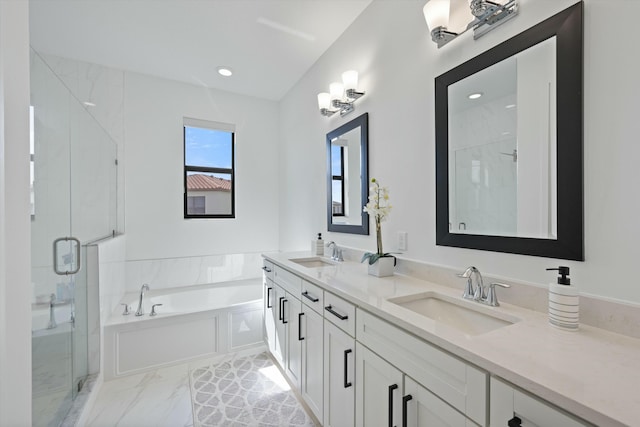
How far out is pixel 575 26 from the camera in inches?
40.3

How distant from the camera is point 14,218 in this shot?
1.70ft

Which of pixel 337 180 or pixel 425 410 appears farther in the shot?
pixel 337 180

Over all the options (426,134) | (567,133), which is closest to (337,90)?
(426,134)

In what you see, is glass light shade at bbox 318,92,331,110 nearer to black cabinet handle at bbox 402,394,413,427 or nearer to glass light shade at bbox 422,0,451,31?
glass light shade at bbox 422,0,451,31

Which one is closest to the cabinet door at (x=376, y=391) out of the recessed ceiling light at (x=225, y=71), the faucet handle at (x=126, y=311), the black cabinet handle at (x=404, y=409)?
the black cabinet handle at (x=404, y=409)

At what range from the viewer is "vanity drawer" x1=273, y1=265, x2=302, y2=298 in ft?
6.33

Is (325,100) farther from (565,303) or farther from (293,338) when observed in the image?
(565,303)

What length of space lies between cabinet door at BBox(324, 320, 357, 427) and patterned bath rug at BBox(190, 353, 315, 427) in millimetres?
442

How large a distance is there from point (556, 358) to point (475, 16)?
1.36 metres

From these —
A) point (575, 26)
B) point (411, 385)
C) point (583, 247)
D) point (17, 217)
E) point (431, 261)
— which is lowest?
point (411, 385)

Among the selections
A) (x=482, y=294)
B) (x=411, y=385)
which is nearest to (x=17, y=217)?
(x=411, y=385)

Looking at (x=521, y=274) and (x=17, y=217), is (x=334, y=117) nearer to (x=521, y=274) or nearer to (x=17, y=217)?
(x=521, y=274)

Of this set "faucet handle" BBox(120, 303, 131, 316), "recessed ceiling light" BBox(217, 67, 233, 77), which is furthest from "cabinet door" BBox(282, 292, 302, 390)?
"recessed ceiling light" BBox(217, 67, 233, 77)

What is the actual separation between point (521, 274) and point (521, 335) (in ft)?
1.21
